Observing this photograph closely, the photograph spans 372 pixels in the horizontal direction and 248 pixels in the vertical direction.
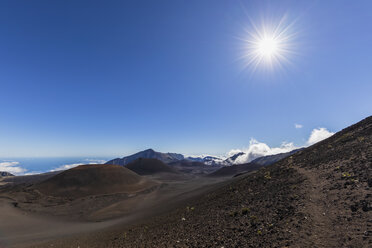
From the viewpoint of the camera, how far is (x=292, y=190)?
14477 mm

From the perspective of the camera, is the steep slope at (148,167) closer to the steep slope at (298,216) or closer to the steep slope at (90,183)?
the steep slope at (90,183)

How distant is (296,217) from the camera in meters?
10.4

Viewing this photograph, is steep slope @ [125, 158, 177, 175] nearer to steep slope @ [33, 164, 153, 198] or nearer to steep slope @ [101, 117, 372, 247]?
steep slope @ [33, 164, 153, 198]

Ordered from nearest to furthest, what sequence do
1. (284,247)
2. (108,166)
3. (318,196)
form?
(284,247), (318,196), (108,166)

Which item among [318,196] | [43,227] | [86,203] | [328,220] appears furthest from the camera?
[86,203]

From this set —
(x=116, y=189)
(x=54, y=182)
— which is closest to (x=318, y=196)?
(x=116, y=189)

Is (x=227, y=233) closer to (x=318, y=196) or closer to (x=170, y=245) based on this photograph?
(x=170, y=245)

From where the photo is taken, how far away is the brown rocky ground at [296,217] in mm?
8500

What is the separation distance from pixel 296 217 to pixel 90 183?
6629 centimetres

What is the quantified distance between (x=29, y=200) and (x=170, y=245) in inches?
2169

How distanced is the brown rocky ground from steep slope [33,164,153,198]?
4309cm

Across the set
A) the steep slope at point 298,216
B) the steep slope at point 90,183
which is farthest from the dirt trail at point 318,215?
the steep slope at point 90,183

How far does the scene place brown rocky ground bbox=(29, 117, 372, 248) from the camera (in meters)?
8.50

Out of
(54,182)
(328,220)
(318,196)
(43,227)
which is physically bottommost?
(43,227)
